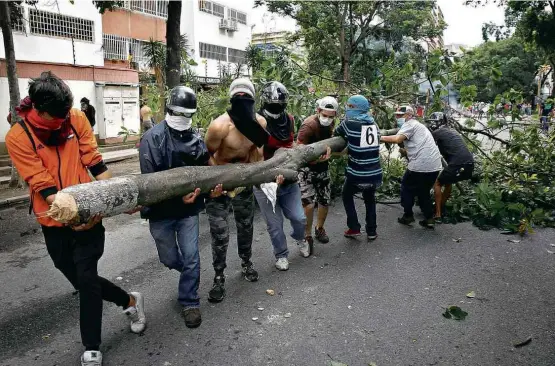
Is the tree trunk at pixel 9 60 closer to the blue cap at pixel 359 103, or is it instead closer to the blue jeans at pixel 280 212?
the blue jeans at pixel 280 212

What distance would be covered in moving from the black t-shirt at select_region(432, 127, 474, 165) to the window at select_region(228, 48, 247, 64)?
25.7 metres

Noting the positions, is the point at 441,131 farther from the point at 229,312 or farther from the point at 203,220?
the point at 229,312

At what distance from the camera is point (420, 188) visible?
5613mm

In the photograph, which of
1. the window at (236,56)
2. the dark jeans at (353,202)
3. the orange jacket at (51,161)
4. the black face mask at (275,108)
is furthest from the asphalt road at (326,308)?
the window at (236,56)

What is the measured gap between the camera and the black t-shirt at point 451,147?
18.7ft

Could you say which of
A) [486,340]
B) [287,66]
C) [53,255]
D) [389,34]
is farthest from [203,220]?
[389,34]

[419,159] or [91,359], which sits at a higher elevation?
[419,159]

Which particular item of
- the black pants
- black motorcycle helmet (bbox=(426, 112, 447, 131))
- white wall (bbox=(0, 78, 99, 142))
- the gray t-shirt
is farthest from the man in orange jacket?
white wall (bbox=(0, 78, 99, 142))

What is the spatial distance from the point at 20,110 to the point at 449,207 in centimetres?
557

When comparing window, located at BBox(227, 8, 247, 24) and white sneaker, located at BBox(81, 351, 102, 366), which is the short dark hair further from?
window, located at BBox(227, 8, 247, 24)

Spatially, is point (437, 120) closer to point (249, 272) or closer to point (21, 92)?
point (249, 272)

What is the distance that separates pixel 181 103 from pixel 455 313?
2.67 meters

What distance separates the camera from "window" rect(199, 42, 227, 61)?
27.6 meters

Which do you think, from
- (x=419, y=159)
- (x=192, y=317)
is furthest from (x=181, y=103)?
(x=419, y=159)
